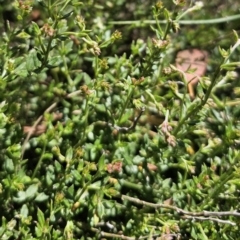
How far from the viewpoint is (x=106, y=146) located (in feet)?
7.22

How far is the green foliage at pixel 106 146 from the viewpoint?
6.45 feet

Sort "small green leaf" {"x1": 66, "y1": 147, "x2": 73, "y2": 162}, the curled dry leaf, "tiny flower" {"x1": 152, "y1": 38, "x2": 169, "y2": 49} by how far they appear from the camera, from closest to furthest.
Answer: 1. "tiny flower" {"x1": 152, "y1": 38, "x2": 169, "y2": 49}
2. "small green leaf" {"x1": 66, "y1": 147, "x2": 73, "y2": 162}
3. the curled dry leaf

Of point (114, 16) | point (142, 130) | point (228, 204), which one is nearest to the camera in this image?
point (228, 204)

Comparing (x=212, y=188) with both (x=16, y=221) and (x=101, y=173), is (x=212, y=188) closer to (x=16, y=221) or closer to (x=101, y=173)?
(x=101, y=173)

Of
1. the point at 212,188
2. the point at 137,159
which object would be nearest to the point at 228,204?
the point at 212,188

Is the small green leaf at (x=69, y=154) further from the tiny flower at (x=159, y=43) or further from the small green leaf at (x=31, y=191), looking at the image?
the tiny flower at (x=159, y=43)

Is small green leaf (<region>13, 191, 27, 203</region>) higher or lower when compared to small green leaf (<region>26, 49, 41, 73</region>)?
lower

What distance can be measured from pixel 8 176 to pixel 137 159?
51 cm

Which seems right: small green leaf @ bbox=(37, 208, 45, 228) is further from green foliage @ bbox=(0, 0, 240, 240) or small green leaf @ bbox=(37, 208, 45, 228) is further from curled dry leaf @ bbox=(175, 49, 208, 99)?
curled dry leaf @ bbox=(175, 49, 208, 99)

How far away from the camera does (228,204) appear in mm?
2225

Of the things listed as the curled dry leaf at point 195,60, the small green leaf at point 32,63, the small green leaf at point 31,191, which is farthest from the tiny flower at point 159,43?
the curled dry leaf at point 195,60

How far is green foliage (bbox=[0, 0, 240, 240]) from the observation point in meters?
1.97

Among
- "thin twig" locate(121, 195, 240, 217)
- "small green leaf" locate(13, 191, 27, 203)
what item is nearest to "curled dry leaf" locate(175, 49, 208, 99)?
"thin twig" locate(121, 195, 240, 217)

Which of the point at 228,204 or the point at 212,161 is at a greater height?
the point at 212,161
